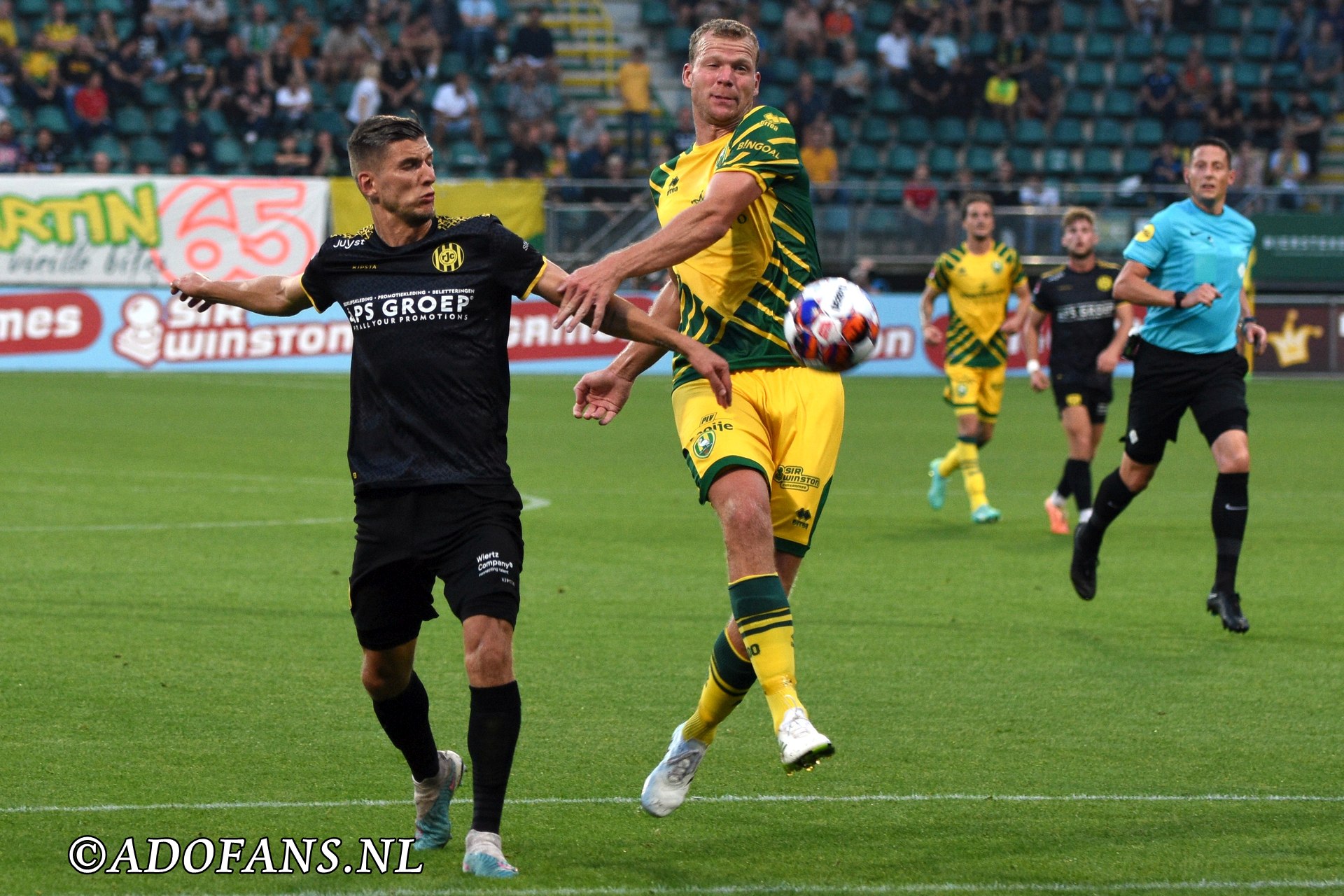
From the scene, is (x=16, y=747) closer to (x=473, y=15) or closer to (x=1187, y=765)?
(x=1187, y=765)

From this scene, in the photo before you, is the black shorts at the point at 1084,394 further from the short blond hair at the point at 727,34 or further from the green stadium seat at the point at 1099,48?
the green stadium seat at the point at 1099,48

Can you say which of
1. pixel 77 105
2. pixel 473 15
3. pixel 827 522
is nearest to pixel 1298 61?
pixel 473 15

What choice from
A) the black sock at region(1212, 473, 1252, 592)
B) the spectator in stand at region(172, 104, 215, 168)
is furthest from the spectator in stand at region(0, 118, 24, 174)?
the black sock at region(1212, 473, 1252, 592)

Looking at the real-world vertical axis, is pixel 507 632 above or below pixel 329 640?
above

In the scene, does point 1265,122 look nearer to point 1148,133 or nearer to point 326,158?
point 1148,133

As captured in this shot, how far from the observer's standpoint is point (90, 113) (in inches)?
1129

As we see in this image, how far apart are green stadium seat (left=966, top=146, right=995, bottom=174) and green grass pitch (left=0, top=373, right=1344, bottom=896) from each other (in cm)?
1663

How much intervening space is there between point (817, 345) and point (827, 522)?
7.84 metres

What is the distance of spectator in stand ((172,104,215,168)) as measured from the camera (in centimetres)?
2831

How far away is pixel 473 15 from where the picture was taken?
31844 millimetres

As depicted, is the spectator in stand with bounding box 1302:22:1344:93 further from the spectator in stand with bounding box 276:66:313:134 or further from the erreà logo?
the erreà logo

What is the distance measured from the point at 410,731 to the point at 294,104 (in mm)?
25627

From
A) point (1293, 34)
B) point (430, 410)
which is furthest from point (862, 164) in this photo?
point (430, 410)

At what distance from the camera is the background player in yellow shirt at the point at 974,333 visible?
45.1ft
